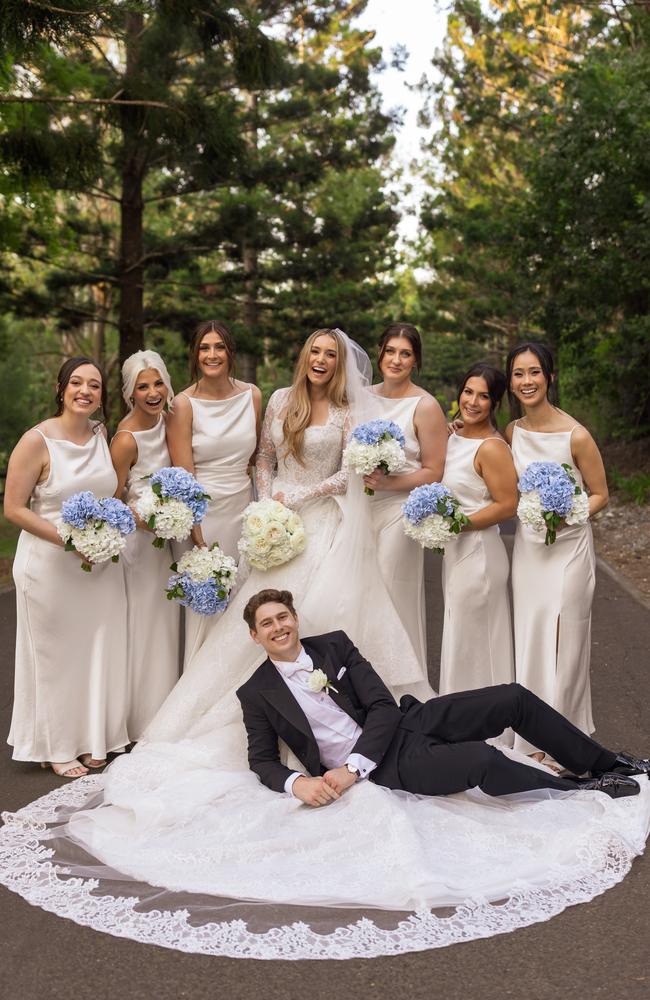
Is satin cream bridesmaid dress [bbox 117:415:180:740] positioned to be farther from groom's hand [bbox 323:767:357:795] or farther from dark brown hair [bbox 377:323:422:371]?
groom's hand [bbox 323:767:357:795]

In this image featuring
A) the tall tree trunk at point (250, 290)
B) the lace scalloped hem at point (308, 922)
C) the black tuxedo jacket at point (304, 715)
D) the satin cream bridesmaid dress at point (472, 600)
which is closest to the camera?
the lace scalloped hem at point (308, 922)

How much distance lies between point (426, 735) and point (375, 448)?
169 cm

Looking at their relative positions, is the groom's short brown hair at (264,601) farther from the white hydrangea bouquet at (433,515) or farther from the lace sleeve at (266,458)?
the lace sleeve at (266,458)

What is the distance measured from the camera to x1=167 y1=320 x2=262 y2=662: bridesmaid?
6.63 meters

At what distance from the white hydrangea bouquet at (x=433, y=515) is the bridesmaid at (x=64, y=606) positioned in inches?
74.3

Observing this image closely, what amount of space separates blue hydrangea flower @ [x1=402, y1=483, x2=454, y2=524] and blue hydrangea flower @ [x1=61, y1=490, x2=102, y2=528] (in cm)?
180

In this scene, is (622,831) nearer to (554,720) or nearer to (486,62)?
(554,720)

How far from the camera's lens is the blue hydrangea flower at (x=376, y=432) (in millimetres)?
6055

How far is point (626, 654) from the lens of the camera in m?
9.20

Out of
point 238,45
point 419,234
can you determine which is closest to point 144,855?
point 238,45

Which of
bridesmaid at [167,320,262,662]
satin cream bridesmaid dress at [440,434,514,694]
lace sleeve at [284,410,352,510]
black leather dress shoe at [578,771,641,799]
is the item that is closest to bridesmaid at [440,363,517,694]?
satin cream bridesmaid dress at [440,434,514,694]

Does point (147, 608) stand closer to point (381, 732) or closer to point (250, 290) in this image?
point (381, 732)

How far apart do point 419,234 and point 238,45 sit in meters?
36.1

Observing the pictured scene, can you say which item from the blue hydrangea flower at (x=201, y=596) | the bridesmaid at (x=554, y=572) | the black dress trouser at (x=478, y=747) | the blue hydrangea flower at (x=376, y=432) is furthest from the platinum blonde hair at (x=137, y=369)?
the black dress trouser at (x=478, y=747)
